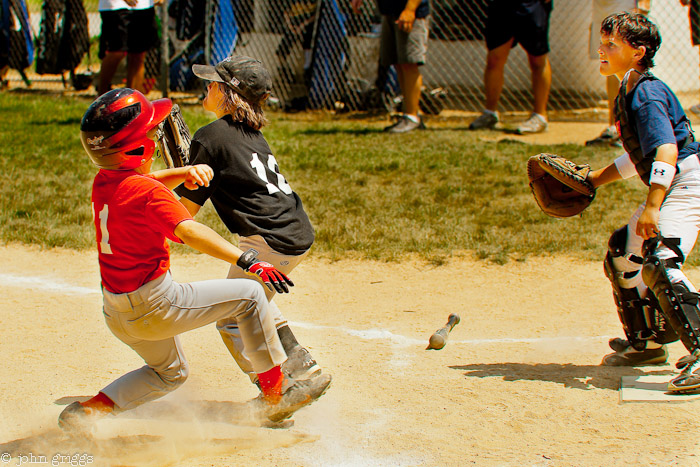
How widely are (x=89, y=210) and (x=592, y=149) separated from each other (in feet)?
17.0

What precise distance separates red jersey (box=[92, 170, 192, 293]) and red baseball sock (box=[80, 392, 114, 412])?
0.50 meters

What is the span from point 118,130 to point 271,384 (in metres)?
1.25

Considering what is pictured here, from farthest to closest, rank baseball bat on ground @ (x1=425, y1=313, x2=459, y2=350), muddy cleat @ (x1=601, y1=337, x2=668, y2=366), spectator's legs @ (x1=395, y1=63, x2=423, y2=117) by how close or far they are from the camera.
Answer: spectator's legs @ (x1=395, y1=63, x2=423, y2=117) → baseball bat on ground @ (x1=425, y1=313, x2=459, y2=350) → muddy cleat @ (x1=601, y1=337, x2=668, y2=366)

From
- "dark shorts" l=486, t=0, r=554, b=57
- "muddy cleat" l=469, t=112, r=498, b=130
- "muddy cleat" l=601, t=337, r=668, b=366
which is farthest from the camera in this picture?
"muddy cleat" l=469, t=112, r=498, b=130

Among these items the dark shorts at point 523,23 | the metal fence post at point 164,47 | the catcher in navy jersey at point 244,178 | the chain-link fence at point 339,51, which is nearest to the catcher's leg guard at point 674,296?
the catcher in navy jersey at point 244,178

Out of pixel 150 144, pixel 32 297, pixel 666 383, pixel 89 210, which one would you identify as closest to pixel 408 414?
pixel 666 383

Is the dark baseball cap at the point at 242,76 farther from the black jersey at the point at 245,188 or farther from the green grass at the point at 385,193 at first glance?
the green grass at the point at 385,193

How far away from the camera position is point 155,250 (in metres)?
3.01

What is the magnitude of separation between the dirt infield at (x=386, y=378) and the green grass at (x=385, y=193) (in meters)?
0.45

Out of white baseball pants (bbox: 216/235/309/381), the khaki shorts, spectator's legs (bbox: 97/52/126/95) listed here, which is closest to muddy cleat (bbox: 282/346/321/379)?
white baseball pants (bbox: 216/235/309/381)

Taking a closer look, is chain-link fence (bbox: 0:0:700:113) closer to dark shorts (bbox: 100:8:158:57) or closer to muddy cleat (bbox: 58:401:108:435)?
dark shorts (bbox: 100:8:158:57)

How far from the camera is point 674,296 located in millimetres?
3523

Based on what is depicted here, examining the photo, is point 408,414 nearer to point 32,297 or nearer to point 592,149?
point 32,297

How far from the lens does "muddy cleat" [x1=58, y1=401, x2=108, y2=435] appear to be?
3148mm
